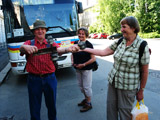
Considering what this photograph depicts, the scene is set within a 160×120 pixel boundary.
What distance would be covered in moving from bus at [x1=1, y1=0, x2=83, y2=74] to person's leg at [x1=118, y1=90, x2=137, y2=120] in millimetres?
3234

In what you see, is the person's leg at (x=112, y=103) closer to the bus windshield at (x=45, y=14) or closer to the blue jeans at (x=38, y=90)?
the blue jeans at (x=38, y=90)

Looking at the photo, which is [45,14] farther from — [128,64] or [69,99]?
[128,64]

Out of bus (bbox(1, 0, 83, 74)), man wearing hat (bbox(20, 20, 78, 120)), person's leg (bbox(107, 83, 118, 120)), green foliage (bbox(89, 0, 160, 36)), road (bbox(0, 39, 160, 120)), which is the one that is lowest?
road (bbox(0, 39, 160, 120))

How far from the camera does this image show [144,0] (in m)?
27.4

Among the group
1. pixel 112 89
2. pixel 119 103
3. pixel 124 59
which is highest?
pixel 124 59

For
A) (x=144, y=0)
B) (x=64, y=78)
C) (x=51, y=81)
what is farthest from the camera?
(x=144, y=0)

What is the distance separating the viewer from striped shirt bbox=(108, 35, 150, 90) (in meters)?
2.05

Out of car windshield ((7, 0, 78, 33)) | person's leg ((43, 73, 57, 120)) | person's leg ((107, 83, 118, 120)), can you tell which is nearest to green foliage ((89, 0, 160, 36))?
car windshield ((7, 0, 78, 33))

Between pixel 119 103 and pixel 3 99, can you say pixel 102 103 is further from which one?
pixel 3 99

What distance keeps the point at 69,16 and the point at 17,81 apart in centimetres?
342

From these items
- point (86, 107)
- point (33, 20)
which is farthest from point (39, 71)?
point (33, 20)

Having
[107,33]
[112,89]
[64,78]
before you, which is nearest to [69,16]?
[64,78]

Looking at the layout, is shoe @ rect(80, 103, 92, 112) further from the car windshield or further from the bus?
the car windshield

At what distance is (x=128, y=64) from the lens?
211cm
